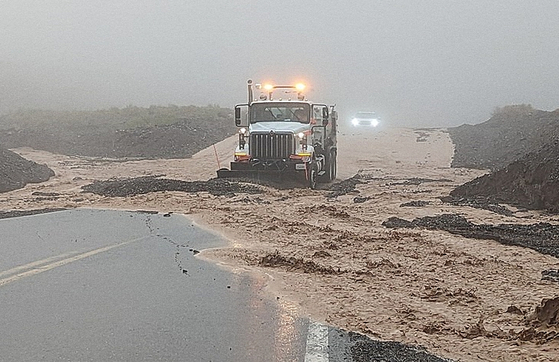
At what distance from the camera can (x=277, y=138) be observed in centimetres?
2125

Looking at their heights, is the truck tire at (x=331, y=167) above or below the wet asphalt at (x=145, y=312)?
below

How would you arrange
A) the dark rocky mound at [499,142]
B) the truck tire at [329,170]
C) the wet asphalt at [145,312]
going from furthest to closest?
the dark rocky mound at [499,142], the truck tire at [329,170], the wet asphalt at [145,312]

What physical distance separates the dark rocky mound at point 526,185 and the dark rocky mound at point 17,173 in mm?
14017

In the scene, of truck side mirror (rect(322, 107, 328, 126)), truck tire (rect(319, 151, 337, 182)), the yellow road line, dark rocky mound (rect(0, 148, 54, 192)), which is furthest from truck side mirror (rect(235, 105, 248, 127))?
the yellow road line

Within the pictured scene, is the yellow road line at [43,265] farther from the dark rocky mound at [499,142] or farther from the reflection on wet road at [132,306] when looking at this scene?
the dark rocky mound at [499,142]

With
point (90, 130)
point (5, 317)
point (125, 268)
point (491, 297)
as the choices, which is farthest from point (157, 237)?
point (90, 130)

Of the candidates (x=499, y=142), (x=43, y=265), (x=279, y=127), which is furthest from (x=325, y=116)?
(x=499, y=142)

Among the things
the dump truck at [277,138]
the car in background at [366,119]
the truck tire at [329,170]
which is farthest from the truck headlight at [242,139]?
the car in background at [366,119]

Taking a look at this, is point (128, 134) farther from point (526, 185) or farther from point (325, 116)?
point (526, 185)

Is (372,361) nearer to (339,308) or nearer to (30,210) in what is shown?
(339,308)

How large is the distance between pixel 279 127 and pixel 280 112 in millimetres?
902

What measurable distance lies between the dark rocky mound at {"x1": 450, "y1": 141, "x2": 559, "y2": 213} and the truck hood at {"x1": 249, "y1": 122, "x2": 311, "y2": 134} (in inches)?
208

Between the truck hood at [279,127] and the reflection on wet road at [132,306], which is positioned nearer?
the reflection on wet road at [132,306]

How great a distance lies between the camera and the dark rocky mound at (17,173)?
2241 cm
